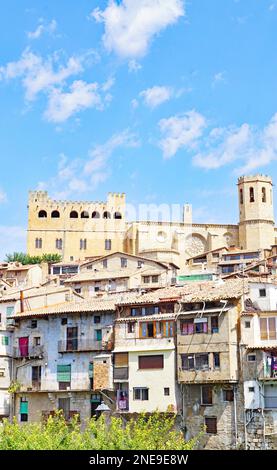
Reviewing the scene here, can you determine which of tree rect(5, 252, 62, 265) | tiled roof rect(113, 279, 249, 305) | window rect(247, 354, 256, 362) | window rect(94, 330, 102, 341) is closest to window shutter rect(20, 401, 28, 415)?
window rect(94, 330, 102, 341)

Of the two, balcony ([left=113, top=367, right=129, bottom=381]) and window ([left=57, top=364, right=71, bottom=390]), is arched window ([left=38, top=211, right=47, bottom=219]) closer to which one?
window ([left=57, top=364, right=71, bottom=390])

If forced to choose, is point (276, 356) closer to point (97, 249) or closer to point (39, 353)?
point (39, 353)

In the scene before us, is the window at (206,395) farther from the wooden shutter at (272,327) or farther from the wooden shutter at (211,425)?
the wooden shutter at (272,327)

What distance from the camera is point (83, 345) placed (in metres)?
36.6

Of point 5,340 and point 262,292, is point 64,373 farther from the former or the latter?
point 262,292

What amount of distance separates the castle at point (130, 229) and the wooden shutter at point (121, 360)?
49.4 metres

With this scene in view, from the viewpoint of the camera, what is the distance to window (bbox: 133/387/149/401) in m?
33.7

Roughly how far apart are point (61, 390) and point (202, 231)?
5437 cm

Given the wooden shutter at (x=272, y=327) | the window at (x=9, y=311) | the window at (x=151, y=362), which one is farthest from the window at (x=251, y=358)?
the window at (x=9, y=311)

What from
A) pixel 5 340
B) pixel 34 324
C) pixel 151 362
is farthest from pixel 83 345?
pixel 5 340

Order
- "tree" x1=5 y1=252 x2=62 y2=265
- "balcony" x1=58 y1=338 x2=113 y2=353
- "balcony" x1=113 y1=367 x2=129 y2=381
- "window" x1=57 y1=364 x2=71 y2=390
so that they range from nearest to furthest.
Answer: "balcony" x1=113 y1=367 x2=129 y2=381 → "balcony" x1=58 y1=338 x2=113 y2=353 → "window" x1=57 y1=364 x2=71 y2=390 → "tree" x1=5 y1=252 x2=62 y2=265

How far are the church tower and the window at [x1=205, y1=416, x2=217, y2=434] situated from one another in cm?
5277
